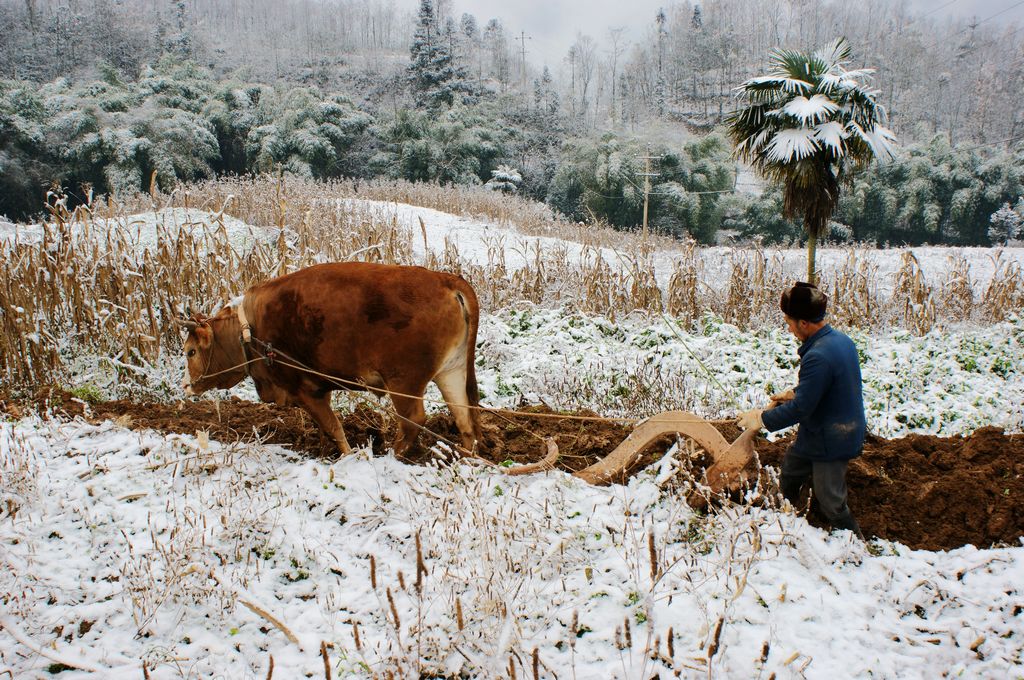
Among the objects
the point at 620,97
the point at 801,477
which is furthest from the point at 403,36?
the point at 801,477

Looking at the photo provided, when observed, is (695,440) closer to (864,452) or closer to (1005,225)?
(864,452)

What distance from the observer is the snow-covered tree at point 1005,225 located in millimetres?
21844

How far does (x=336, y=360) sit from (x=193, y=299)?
3796mm

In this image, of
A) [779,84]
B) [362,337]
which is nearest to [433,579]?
[362,337]

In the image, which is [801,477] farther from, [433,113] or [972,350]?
[433,113]

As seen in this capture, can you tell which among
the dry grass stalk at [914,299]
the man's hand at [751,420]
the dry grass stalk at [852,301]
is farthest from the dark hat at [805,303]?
the dry grass stalk at [914,299]

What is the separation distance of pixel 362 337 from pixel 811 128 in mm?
9030

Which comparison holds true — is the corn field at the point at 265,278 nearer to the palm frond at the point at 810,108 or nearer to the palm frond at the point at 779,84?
the palm frond at the point at 810,108

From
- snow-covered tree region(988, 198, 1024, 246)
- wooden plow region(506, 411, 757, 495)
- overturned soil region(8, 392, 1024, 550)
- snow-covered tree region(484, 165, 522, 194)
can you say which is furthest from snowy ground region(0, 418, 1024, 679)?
snow-covered tree region(484, 165, 522, 194)

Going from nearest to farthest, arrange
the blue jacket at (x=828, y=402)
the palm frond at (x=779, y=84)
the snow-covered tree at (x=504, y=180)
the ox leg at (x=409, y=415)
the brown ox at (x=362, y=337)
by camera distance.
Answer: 1. the blue jacket at (x=828, y=402)
2. the brown ox at (x=362, y=337)
3. the ox leg at (x=409, y=415)
4. the palm frond at (x=779, y=84)
5. the snow-covered tree at (x=504, y=180)

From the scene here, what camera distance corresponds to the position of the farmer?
294 cm

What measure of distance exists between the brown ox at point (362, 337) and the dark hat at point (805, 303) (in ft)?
5.90

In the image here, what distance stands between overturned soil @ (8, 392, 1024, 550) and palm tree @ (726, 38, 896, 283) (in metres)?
6.42

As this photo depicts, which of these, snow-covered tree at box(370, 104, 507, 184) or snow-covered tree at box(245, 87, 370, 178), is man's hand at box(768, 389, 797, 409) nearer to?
snow-covered tree at box(245, 87, 370, 178)
